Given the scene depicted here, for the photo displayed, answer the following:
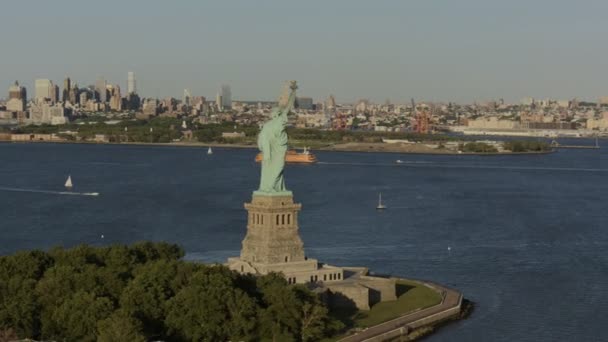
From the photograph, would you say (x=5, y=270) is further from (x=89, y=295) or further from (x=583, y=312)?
(x=583, y=312)

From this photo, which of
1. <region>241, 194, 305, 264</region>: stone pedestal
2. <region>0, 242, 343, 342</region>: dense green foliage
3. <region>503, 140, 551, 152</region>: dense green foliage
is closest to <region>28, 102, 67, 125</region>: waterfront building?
<region>503, 140, 551, 152</region>: dense green foliage

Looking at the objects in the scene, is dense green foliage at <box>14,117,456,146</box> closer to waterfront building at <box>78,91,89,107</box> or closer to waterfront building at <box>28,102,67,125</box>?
waterfront building at <box>28,102,67,125</box>

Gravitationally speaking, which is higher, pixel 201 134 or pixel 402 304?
pixel 402 304

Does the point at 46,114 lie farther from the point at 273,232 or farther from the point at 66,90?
the point at 273,232

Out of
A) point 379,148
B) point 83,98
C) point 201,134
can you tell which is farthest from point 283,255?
point 83,98

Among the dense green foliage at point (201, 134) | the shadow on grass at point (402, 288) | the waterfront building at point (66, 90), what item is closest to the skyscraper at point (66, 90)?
the waterfront building at point (66, 90)

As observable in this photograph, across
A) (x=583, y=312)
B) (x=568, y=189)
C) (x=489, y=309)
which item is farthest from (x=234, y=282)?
(x=568, y=189)
